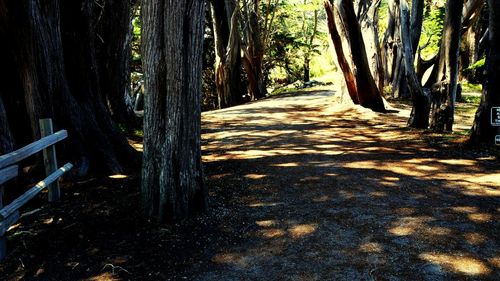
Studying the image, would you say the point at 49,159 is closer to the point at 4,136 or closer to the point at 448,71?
the point at 4,136

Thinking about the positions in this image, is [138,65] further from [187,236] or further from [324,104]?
[187,236]

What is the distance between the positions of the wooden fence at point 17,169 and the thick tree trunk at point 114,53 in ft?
15.6

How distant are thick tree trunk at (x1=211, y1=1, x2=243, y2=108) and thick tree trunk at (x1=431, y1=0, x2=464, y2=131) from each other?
1047 centimetres

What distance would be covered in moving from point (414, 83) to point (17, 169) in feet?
31.4

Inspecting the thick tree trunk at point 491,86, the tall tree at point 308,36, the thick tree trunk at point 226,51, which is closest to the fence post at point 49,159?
the thick tree trunk at point 491,86

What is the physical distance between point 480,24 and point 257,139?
17439 millimetres

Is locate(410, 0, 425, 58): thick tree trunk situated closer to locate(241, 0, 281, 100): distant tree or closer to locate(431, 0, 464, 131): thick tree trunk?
locate(431, 0, 464, 131): thick tree trunk

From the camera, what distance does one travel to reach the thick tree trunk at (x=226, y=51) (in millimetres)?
19655

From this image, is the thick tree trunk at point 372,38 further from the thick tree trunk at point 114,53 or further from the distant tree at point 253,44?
the thick tree trunk at point 114,53

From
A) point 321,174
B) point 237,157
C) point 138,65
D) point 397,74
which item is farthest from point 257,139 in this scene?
point 138,65

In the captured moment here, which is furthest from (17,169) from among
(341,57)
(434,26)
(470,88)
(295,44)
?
(470,88)

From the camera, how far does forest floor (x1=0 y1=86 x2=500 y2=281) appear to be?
457 centimetres

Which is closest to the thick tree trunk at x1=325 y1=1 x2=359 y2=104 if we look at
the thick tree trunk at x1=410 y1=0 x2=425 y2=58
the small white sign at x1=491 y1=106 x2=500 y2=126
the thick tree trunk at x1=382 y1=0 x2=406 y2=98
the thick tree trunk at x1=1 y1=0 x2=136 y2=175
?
the thick tree trunk at x1=410 y1=0 x2=425 y2=58

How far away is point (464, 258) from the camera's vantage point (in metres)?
4.53
